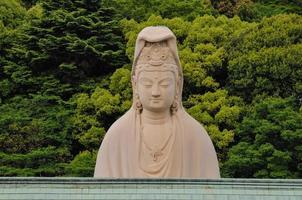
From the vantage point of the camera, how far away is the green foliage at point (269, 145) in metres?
21.0

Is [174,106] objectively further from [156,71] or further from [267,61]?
[267,61]

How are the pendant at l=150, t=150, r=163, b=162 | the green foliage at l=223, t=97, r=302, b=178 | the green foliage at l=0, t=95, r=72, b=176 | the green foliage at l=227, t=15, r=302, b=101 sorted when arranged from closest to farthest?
the pendant at l=150, t=150, r=163, b=162, the green foliage at l=223, t=97, r=302, b=178, the green foliage at l=0, t=95, r=72, b=176, the green foliage at l=227, t=15, r=302, b=101

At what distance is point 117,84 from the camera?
86.9ft

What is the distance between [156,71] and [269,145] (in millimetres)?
11419

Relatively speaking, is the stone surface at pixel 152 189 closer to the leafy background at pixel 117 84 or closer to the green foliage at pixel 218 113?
the leafy background at pixel 117 84

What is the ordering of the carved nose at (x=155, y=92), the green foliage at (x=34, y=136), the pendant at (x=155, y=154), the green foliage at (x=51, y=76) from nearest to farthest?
the carved nose at (x=155, y=92) < the pendant at (x=155, y=154) < the green foliage at (x=34, y=136) < the green foliage at (x=51, y=76)

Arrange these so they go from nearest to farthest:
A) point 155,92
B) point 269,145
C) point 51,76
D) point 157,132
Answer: point 155,92, point 157,132, point 269,145, point 51,76

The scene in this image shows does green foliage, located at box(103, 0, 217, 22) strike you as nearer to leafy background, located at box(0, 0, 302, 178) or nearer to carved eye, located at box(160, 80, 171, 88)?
leafy background, located at box(0, 0, 302, 178)

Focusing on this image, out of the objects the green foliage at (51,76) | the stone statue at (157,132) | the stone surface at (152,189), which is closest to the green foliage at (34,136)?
the green foliage at (51,76)

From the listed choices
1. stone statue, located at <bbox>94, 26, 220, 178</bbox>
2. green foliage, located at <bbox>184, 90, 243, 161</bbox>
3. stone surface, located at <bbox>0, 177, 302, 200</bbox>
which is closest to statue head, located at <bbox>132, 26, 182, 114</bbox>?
stone statue, located at <bbox>94, 26, 220, 178</bbox>

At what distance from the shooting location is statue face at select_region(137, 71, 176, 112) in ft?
33.9

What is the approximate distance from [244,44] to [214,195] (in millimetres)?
18847

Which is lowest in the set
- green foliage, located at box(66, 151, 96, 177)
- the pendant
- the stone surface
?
green foliage, located at box(66, 151, 96, 177)

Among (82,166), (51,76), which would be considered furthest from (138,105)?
(51,76)
